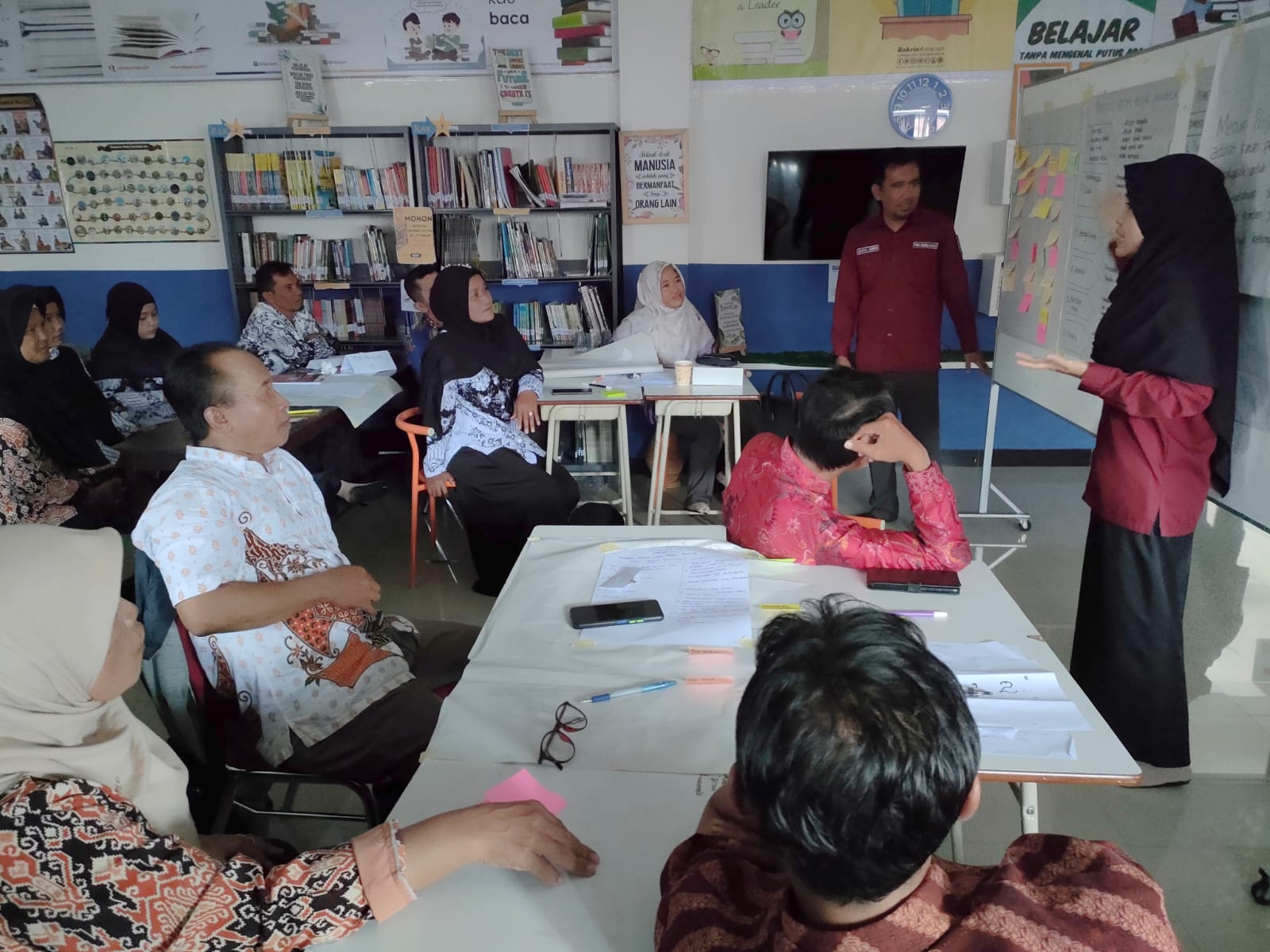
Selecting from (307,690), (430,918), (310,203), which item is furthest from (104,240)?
(430,918)

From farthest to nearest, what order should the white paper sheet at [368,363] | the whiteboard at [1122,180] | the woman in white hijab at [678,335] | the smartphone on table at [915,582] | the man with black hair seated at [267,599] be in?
the woman in white hijab at [678,335], the white paper sheet at [368,363], the whiteboard at [1122,180], the smartphone on table at [915,582], the man with black hair seated at [267,599]

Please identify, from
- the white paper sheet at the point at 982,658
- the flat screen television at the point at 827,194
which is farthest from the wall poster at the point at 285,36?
the white paper sheet at the point at 982,658

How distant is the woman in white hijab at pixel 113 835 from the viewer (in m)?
0.86

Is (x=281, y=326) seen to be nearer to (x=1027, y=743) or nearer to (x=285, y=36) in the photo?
(x=285, y=36)

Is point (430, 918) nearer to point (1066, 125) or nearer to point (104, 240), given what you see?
point (1066, 125)

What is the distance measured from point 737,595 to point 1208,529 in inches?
141

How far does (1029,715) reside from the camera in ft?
4.27

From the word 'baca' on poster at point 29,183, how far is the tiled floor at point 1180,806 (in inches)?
134

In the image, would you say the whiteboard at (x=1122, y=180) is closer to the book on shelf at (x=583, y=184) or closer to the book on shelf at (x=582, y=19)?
the book on shelf at (x=583, y=184)

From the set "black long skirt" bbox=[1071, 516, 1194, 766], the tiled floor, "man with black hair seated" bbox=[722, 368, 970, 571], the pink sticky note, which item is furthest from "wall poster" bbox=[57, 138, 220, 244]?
"black long skirt" bbox=[1071, 516, 1194, 766]

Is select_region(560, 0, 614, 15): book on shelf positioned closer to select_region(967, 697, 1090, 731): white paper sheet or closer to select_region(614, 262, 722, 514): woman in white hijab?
select_region(614, 262, 722, 514): woman in white hijab

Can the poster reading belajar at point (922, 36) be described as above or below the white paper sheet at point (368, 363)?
above

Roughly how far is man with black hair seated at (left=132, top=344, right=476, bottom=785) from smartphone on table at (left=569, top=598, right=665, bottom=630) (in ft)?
1.20

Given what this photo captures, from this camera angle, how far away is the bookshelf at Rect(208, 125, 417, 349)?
15.7 feet
